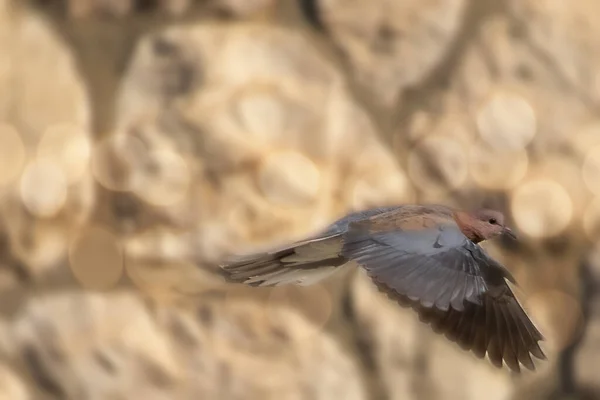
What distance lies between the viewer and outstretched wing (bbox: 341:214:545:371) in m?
0.92

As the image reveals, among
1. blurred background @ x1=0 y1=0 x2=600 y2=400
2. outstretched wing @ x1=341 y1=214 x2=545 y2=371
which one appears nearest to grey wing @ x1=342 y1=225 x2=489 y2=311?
outstretched wing @ x1=341 y1=214 x2=545 y2=371

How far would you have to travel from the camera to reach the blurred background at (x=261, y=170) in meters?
1.30

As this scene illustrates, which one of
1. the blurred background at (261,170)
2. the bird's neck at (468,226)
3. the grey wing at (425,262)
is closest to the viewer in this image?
the grey wing at (425,262)

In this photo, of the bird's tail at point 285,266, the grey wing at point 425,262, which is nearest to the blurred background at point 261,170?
the bird's tail at point 285,266

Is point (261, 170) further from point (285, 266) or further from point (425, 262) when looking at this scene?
point (425, 262)

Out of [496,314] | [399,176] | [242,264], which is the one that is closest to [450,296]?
[496,314]

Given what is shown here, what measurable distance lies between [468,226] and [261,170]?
33 centimetres

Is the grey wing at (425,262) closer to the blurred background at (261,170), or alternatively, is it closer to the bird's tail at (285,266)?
the bird's tail at (285,266)

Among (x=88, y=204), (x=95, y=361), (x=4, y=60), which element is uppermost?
(x=4, y=60)

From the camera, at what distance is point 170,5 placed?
132 cm

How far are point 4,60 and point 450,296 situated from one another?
25.0 inches

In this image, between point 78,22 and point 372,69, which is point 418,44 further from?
point 78,22

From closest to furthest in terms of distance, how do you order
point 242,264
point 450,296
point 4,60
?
Result: point 450,296 → point 242,264 → point 4,60

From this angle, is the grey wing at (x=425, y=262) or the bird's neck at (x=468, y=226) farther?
the bird's neck at (x=468, y=226)
